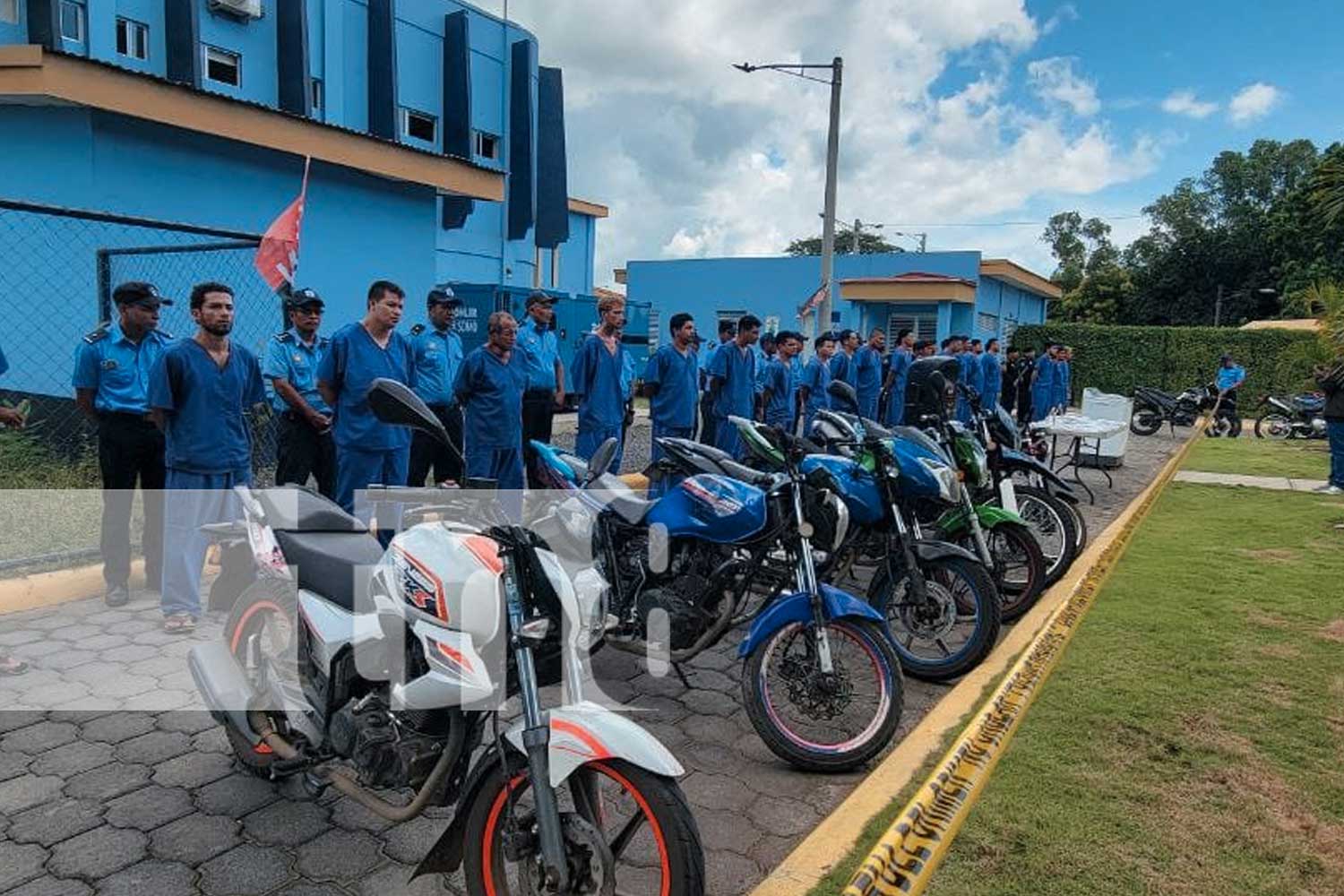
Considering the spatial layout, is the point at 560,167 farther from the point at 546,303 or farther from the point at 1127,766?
the point at 1127,766

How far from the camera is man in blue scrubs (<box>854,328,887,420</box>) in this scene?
44.9 feet

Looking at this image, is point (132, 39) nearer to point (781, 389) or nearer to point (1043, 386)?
point (781, 389)

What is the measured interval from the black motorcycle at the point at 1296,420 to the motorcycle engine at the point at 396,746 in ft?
66.0

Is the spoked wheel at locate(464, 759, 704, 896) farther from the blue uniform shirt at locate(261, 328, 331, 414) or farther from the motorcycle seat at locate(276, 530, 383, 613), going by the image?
the blue uniform shirt at locate(261, 328, 331, 414)

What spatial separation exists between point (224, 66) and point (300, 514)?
14.0 metres

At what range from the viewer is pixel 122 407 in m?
5.16

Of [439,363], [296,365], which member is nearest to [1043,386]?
[439,363]

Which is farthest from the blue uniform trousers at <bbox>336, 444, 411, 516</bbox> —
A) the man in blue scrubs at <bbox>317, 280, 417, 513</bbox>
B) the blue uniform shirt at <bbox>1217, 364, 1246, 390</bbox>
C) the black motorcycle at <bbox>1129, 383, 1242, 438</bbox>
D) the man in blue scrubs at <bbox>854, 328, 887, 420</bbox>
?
the blue uniform shirt at <bbox>1217, 364, 1246, 390</bbox>

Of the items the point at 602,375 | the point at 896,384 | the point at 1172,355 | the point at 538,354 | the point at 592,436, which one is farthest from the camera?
the point at 1172,355

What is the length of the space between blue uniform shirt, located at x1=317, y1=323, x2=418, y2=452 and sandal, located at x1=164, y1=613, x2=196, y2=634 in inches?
46.6

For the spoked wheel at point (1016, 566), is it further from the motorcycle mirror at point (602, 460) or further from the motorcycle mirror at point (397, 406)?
the motorcycle mirror at point (397, 406)

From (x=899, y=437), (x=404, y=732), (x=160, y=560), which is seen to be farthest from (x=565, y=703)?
(x=160, y=560)

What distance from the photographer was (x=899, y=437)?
16.0ft

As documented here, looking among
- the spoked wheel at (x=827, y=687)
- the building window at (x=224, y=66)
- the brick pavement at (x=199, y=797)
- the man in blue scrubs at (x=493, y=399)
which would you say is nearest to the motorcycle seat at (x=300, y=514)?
the brick pavement at (x=199, y=797)
